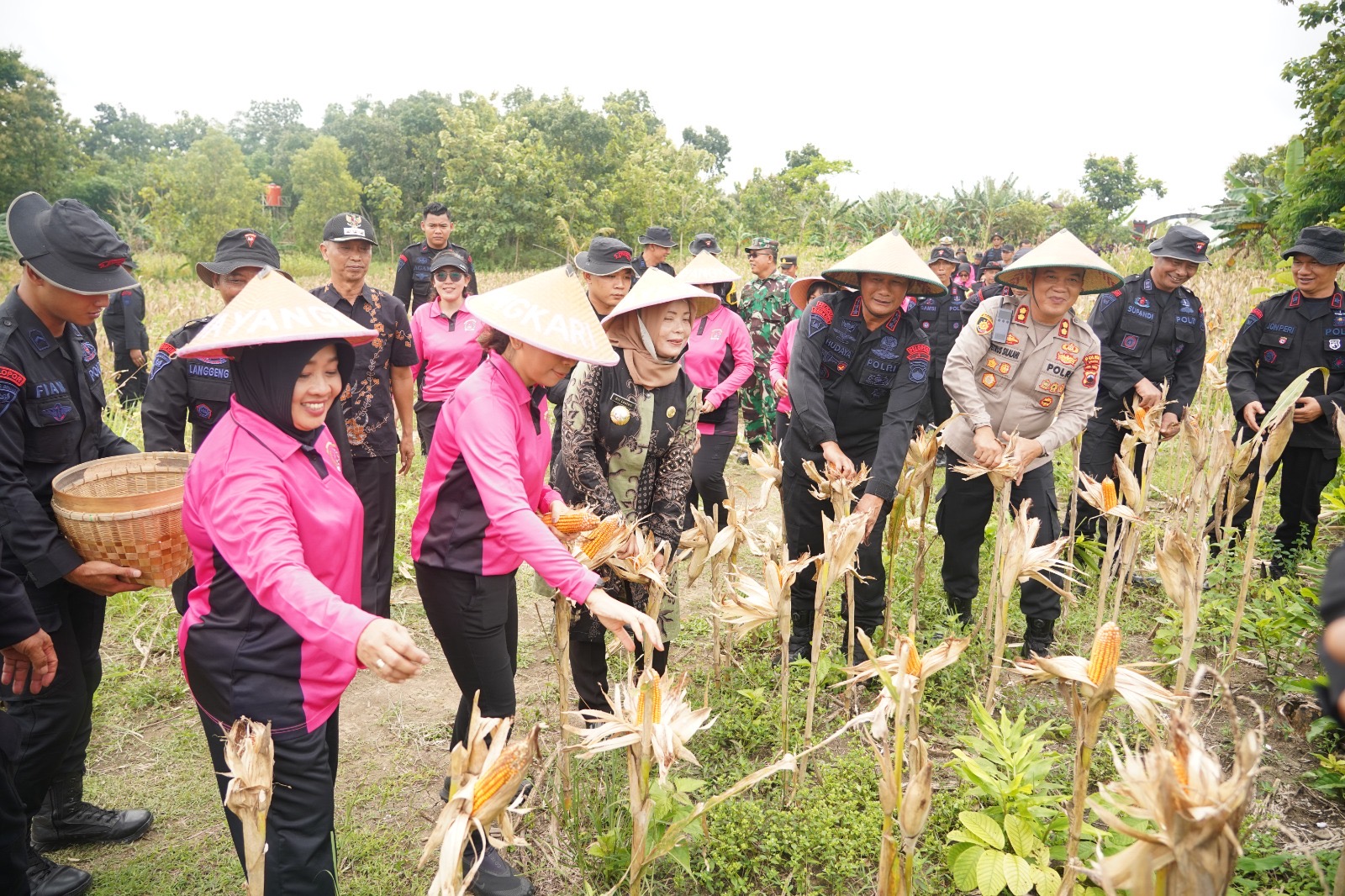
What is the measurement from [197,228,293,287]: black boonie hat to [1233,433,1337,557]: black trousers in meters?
6.16

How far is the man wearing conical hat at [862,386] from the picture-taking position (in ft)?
12.7

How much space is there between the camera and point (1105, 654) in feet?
6.36

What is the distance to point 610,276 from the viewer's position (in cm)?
507

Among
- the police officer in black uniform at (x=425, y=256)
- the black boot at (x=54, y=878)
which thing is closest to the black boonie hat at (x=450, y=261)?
the police officer in black uniform at (x=425, y=256)

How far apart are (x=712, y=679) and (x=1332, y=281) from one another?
4.77 meters

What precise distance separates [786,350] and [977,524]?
2156 mm

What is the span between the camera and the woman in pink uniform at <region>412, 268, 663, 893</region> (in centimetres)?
246

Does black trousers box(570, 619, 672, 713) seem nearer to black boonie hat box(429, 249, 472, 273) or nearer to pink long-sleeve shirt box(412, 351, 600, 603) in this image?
pink long-sleeve shirt box(412, 351, 600, 603)

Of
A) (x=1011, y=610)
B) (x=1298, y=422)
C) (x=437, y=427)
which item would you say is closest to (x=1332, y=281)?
(x=1298, y=422)

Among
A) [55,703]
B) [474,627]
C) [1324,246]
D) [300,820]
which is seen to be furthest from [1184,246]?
[55,703]

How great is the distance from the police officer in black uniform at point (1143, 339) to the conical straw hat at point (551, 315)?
14.0 feet

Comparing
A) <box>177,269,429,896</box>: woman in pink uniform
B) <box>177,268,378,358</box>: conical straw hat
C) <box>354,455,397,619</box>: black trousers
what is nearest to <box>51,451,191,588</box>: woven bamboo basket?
<box>177,269,429,896</box>: woman in pink uniform

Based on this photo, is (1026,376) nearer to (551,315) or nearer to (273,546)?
(551,315)

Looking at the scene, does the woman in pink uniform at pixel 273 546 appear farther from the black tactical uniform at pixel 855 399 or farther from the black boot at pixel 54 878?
the black tactical uniform at pixel 855 399
